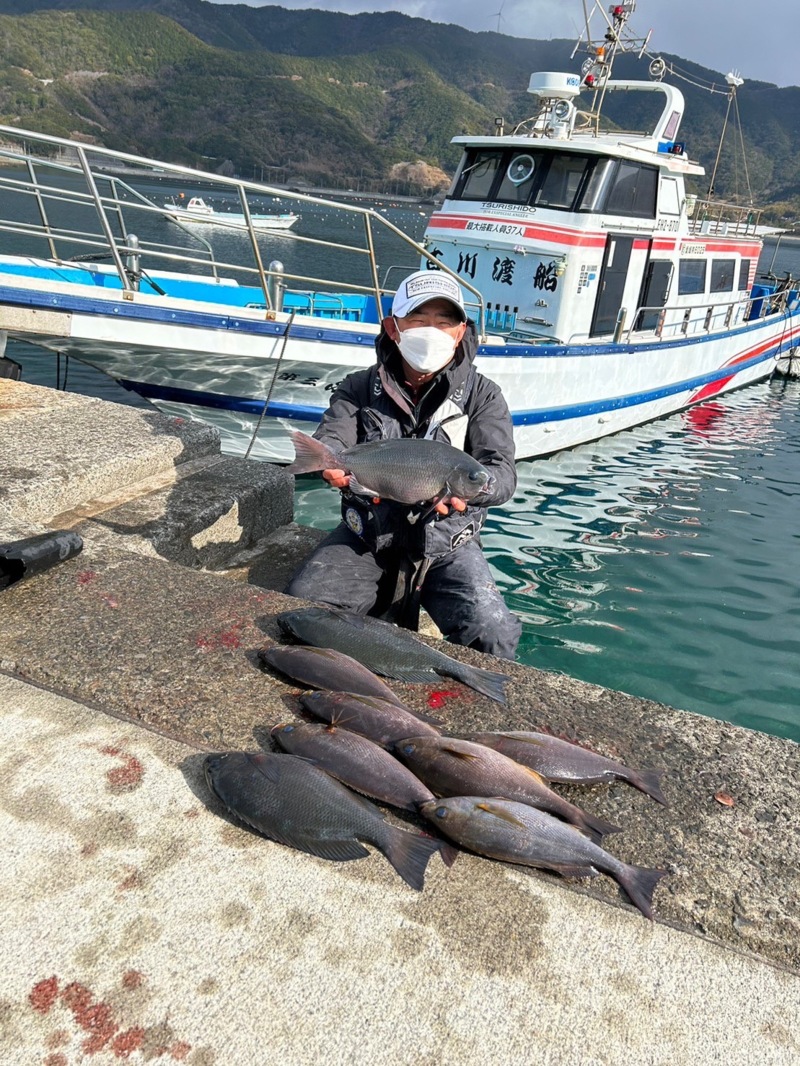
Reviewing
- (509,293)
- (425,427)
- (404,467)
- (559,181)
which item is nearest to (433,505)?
(404,467)

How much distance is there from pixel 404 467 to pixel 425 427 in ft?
1.95

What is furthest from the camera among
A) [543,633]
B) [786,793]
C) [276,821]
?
[543,633]

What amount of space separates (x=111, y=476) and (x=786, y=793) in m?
3.63

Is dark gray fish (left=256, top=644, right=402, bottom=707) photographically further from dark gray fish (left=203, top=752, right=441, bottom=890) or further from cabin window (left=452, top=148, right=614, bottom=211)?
cabin window (left=452, top=148, right=614, bottom=211)

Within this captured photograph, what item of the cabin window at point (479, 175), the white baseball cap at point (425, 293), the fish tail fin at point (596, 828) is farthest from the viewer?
the cabin window at point (479, 175)

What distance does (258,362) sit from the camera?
749cm

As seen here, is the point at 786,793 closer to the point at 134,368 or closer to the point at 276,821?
the point at 276,821

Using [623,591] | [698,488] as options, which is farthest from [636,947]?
[698,488]

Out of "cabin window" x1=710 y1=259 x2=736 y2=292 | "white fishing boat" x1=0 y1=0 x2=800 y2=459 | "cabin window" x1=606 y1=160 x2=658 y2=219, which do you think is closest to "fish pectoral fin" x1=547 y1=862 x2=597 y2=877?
"white fishing boat" x1=0 y1=0 x2=800 y2=459

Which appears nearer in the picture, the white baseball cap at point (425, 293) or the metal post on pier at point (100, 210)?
the white baseball cap at point (425, 293)

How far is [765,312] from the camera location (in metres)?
17.3

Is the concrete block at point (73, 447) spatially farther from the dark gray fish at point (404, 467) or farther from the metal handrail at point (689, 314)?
the metal handrail at point (689, 314)

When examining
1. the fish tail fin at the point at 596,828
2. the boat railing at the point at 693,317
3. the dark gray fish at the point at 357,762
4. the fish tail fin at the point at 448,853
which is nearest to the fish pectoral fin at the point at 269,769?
the dark gray fish at the point at 357,762

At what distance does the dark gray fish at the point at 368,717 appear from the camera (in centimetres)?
244
